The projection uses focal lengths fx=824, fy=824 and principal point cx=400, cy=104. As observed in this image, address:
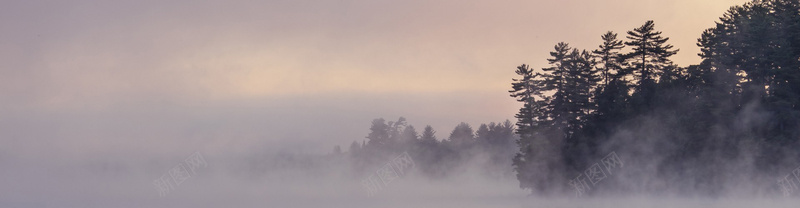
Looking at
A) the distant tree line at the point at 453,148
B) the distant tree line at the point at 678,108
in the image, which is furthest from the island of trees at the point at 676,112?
the distant tree line at the point at 453,148

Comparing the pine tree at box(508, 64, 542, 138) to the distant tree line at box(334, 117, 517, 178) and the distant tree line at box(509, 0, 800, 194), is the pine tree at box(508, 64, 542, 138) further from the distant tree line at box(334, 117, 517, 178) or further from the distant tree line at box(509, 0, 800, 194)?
the distant tree line at box(334, 117, 517, 178)

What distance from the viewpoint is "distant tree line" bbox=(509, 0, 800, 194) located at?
87875mm

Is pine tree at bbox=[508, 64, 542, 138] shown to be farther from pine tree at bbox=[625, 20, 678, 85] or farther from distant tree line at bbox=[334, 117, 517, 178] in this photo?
distant tree line at bbox=[334, 117, 517, 178]

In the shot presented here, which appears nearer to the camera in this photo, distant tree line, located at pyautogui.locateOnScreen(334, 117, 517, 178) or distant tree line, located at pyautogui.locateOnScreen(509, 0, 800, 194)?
distant tree line, located at pyautogui.locateOnScreen(509, 0, 800, 194)

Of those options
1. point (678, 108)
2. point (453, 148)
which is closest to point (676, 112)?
point (678, 108)

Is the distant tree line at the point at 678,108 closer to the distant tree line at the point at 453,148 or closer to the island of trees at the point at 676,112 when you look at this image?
the island of trees at the point at 676,112

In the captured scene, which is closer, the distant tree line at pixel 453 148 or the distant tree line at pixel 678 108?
the distant tree line at pixel 678 108

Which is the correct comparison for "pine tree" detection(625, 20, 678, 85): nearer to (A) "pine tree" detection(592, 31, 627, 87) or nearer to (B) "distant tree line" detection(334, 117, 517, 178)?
(A) "pine tree" detection(592, 31, 627, 87)

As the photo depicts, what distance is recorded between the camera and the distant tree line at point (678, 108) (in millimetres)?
87875

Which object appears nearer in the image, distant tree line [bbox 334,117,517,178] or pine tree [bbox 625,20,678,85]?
pine tree [bbox 625,20,678,85]

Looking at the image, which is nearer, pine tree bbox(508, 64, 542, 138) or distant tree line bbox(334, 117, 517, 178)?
pine tree bbox(508, 64, 542, 138)

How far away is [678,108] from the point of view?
98.1 meters

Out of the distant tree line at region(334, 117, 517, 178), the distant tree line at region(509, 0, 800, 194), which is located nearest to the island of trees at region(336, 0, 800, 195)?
the distant tree line at region(509, 0, 800, 194)

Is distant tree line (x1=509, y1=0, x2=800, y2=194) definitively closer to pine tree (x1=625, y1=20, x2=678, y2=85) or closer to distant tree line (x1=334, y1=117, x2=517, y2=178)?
pine tree (x1=625, y1=20, x2=678, y2=85)
